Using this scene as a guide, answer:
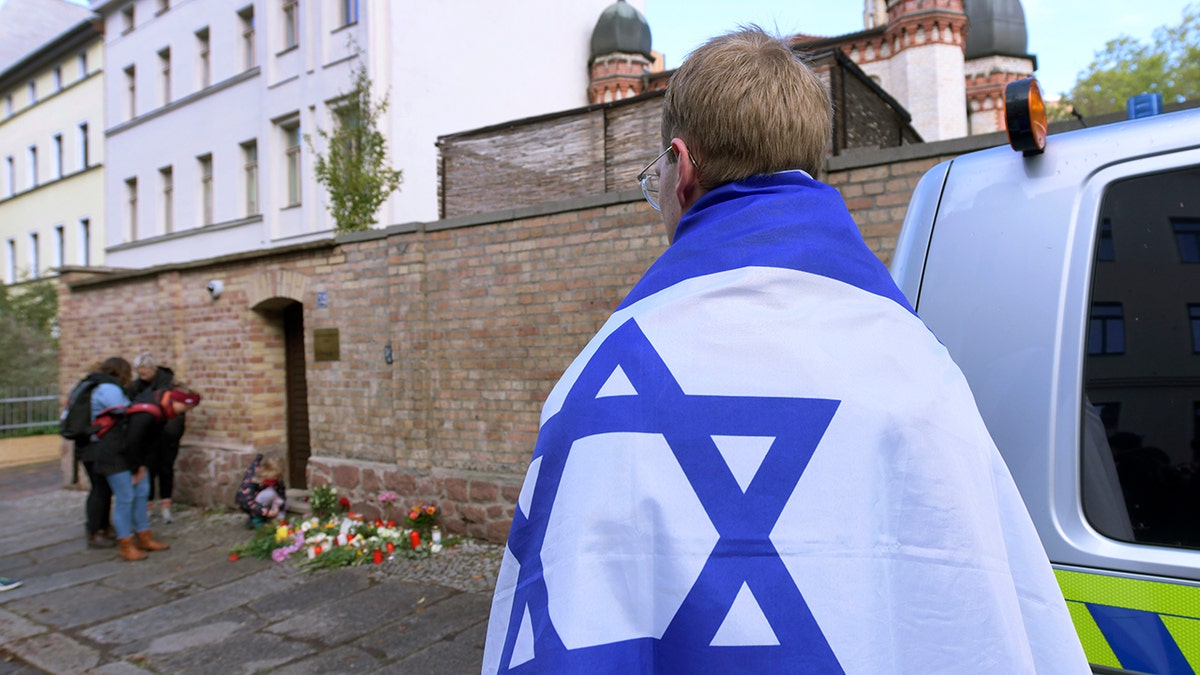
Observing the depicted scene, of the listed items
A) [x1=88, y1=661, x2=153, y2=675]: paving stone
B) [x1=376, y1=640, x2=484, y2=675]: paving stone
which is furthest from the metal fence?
[x1=376, y1=640, x2=484, y2=675]: paving stone

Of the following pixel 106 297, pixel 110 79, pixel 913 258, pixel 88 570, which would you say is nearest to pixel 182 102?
pixel 110 79

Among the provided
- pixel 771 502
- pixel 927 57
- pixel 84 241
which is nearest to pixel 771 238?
pixel 771 502

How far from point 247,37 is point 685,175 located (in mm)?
21951

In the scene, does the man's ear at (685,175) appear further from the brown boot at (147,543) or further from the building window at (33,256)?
the building window at (33,256)

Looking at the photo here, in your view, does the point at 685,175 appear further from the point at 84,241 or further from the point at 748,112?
the point at 84,241

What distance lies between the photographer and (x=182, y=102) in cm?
2080

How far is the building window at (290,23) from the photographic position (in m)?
18.4

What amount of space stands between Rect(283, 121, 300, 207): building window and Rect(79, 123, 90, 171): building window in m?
12.0

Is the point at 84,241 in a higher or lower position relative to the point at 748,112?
higher

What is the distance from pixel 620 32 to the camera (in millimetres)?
20594

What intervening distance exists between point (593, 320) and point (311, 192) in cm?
1317

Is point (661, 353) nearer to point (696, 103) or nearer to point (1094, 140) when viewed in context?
point (696, 103)

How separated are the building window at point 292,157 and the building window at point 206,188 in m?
3.44

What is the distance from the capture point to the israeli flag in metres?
0.98
